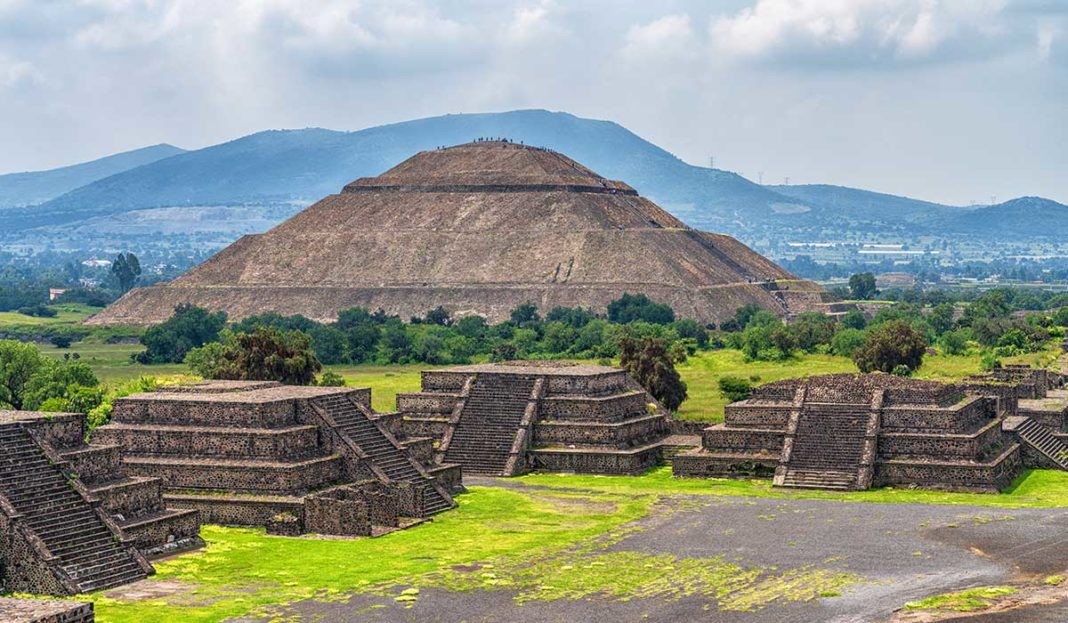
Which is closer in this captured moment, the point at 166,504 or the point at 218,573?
the point at 218,573

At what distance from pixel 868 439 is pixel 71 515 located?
31.6m

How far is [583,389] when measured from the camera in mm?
74562

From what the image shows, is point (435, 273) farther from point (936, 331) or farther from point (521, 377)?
point (521, 377)

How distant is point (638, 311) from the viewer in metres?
166

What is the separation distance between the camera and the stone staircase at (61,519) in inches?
1849

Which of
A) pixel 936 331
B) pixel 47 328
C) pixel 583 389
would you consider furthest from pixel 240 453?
pixel 47 328

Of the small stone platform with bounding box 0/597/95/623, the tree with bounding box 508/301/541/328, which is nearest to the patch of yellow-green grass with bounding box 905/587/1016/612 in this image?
the small stone platform with bounding box 0/597/95/623

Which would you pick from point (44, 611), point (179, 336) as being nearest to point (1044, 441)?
point (44, 611)

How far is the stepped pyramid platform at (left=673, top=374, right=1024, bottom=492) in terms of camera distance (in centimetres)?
6619

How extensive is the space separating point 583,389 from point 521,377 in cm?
311

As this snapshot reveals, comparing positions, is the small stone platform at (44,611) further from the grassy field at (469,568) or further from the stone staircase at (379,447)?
the stone staircase at (379,447)

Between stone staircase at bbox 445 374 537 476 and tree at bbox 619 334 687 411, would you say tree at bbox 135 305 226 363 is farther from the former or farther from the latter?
stone staircase at bbox 445 374 537 476

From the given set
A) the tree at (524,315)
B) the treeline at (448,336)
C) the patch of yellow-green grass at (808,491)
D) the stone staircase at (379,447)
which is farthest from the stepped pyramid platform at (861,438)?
the tree at (524,315)

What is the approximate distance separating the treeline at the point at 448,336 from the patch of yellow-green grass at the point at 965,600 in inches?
2924
